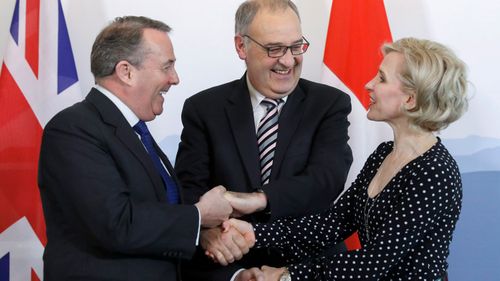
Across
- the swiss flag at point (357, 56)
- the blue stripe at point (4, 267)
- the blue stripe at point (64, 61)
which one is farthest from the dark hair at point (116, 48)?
the blue stripe at point (4, 267)

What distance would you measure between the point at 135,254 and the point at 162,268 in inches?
5.0

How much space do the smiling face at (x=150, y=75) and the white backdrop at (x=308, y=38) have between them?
130 centimetres

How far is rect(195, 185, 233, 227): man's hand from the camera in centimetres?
→ 235

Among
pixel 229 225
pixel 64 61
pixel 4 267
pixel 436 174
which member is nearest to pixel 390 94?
pixel 436 174

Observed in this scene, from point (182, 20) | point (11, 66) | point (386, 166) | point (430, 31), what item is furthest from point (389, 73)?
point (11, 66)

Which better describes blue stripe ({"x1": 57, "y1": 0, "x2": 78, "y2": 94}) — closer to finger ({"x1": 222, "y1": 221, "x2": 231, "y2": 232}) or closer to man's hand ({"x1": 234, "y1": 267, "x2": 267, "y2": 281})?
finger ({"x1": 222, "y1": 221, "x2": 231, "y2": 232})

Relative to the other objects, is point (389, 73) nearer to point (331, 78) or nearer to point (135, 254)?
point (135, 254)

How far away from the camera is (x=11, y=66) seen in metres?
3.36

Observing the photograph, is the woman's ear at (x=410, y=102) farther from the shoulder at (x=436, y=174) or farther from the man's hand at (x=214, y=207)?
the man's hand at (x=214, y=207)

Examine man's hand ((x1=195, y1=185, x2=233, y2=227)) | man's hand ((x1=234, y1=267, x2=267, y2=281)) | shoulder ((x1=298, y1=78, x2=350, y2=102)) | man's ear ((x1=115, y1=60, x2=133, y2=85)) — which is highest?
man's ear ((x1=115, y1=60, x2=133, y2=85))

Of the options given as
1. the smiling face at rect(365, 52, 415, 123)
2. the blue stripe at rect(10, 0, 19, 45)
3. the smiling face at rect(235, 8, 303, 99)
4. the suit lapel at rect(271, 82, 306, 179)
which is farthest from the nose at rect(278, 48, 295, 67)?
the blue stripe at rect(10, 0, 19, 45)

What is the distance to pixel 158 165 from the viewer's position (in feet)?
7.61

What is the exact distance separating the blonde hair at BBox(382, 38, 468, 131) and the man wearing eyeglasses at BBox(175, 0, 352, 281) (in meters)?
0.56

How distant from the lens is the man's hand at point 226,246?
2.44m
